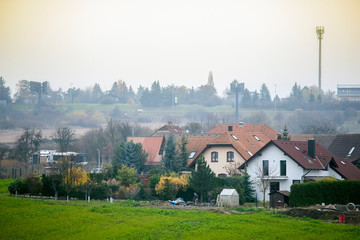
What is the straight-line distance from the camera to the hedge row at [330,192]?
1811 inches

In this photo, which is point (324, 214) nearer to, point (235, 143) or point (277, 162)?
point (277, 162)

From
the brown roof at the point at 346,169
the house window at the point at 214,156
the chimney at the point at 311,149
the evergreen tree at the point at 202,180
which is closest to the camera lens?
the evergreen tree at the point at 202,180

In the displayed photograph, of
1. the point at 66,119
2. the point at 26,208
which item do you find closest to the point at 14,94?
the point at 66,119

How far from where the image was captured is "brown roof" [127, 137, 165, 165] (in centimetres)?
7946

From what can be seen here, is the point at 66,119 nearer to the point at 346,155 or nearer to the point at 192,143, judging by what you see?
the point at 192,143

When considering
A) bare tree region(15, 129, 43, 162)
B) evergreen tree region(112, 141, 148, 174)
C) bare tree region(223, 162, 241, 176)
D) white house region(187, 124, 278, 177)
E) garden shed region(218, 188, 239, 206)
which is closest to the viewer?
garden shed region(218, 188, 239, 206)

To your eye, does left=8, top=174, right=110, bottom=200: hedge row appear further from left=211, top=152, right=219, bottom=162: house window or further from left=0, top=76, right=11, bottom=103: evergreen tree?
left=0, top=76, right=11, bottom=103: evergreen tree

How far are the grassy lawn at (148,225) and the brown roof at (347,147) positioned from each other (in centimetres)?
3207

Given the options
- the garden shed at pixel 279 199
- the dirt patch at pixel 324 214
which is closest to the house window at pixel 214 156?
the garden shed at pixel 279 199

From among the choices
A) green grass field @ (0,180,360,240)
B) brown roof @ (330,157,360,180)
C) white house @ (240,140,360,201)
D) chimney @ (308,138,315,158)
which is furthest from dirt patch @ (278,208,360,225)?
A: brown roof @ (330,157,360,180)

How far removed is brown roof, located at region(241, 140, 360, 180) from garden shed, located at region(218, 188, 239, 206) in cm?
828

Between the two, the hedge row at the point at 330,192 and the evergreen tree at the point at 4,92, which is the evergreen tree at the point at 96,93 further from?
the hedge row at the point at 330,192

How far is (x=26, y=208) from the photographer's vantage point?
42.9m

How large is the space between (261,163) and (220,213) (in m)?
16.8
